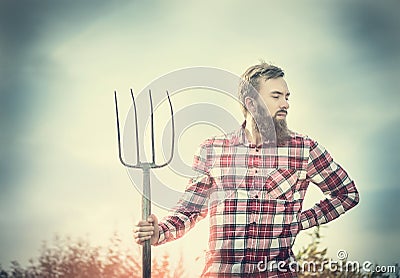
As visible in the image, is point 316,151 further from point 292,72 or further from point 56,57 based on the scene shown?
point 56,57

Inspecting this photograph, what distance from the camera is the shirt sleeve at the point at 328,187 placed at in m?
2.11

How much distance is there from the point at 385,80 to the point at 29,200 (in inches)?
53.8

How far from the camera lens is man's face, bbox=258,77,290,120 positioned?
2127 mm

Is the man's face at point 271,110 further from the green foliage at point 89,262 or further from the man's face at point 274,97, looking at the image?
the green foliage at point 89,262

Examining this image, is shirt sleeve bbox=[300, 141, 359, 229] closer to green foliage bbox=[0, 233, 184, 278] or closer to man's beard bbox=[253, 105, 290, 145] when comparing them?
man's beard bbox=[253, 105, 290, 145]

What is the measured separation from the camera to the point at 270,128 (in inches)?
82.6

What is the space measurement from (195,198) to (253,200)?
0.18 meters

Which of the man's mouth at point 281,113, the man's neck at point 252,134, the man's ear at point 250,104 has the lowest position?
the man's neck at point 252,134

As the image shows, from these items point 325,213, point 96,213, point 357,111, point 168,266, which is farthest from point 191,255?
point 357,111

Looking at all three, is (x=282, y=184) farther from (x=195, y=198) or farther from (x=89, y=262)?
(x=89, y=262)

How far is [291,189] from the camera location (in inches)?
82.0

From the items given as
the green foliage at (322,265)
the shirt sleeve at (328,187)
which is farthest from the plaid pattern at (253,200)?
the green foliage at (322,265)

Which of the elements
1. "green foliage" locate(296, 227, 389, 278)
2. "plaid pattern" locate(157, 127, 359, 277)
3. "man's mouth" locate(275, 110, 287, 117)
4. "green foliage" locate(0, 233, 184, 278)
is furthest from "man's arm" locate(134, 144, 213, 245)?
"green foliage" locate(296, 227, 389, 278)

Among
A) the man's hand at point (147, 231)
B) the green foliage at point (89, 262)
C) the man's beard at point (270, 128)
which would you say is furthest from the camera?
the green foliage at point (89, 262)
